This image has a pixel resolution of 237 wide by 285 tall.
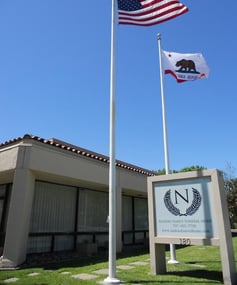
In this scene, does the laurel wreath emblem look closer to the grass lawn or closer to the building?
the grass lawn

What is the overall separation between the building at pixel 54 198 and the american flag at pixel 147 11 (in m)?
5.37

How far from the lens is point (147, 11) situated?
8.48 m

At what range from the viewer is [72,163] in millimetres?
11445

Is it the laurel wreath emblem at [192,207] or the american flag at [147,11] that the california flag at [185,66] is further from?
the laurel wreath emblem at [192,207]

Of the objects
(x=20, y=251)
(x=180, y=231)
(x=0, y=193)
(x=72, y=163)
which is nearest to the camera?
(x=180, y=231)

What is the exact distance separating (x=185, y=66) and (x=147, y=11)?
2834 millimetres

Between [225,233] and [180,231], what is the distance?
4.01 feet

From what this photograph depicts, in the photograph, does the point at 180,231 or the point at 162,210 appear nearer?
the point at 180,231

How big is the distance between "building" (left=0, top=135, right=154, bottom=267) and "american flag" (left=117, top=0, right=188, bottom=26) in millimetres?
5368

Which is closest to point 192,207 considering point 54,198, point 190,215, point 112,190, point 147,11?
point 190,215

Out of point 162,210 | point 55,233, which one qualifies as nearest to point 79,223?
point 55,233

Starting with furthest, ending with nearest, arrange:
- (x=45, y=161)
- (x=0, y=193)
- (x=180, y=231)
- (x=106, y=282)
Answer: (x=0, y=193), (x=45, y=161), (x=180, y=231), (x=106, y=282)

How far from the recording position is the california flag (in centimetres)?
1043

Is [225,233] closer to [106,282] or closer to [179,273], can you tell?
[179,273]
